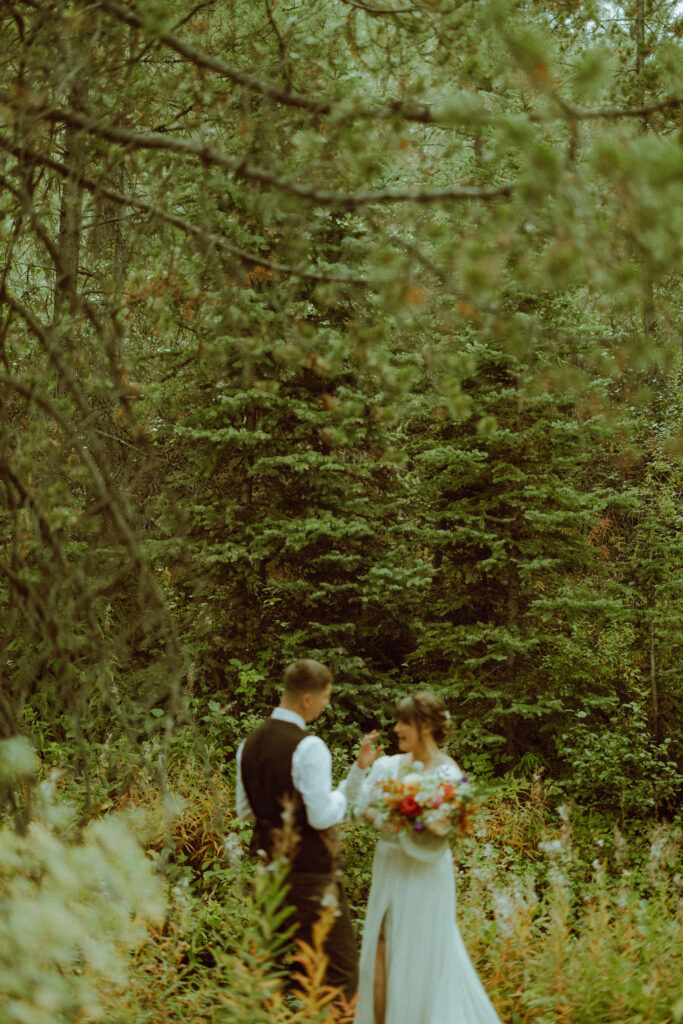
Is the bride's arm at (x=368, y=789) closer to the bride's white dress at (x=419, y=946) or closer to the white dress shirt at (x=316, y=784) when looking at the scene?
the bride's white dress at (x=419, y=946)

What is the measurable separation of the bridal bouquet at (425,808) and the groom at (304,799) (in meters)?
0.32

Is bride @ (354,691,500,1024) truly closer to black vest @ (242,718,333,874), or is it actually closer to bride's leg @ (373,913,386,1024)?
bride's leg @ (373,913,386,1024)

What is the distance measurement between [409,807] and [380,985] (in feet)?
3.23

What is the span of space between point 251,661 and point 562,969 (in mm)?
5276

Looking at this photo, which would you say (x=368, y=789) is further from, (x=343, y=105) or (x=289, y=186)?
(x=343, y=105)

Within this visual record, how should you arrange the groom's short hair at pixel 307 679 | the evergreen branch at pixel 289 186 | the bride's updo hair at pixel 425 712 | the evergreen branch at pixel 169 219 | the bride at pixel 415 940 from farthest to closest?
the bride's updo hair at pixel 425 712
the bride at pixel 415 940
the groom's short hair at pixel 307 679
the evergreen branch at pixel 169 219
the evergreen branch at pixel 289 186

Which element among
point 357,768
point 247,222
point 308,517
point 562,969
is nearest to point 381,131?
point 357,768

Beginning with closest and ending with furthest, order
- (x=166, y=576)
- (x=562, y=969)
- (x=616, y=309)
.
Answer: (x=616, y=309), (x=562, y=969), (x=166, y=576)

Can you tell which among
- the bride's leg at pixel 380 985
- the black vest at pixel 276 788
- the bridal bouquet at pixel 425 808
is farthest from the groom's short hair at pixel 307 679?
the bride's leg at pixel 380 985

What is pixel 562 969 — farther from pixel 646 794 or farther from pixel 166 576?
pixel 166 576

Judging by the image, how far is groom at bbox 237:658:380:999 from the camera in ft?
13.0

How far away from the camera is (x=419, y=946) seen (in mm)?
4344

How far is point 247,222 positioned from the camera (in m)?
8.00

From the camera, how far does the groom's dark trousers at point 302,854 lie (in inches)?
157
